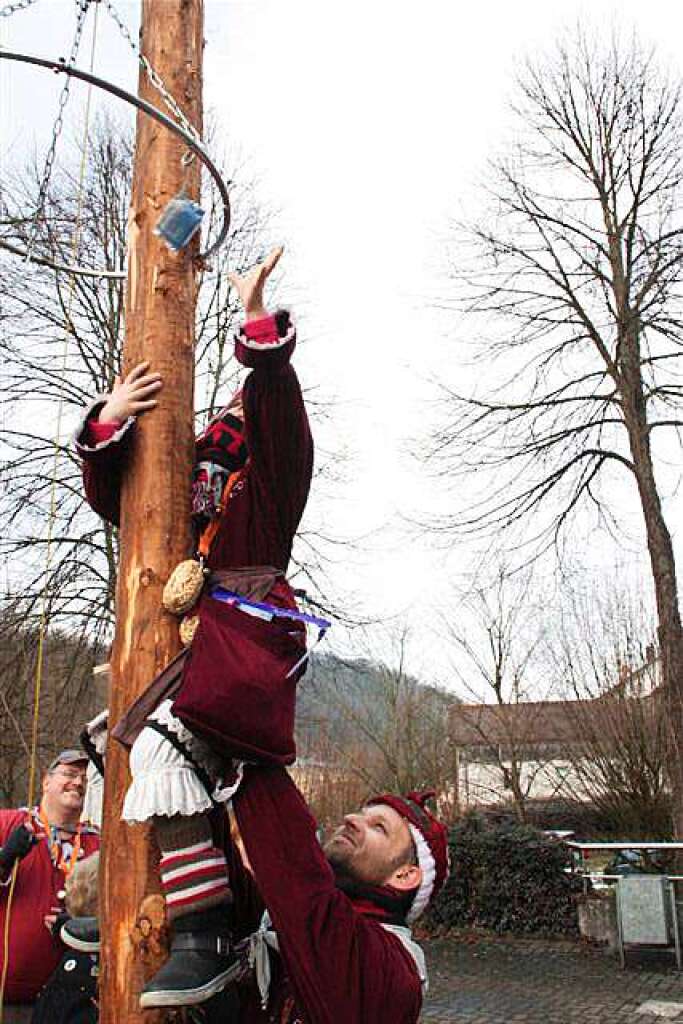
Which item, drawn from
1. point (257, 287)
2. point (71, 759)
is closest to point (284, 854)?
point (257, 287)

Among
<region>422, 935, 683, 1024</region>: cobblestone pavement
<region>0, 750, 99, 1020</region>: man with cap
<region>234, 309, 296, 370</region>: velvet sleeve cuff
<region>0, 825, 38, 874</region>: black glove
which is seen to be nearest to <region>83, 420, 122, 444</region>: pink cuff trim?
<region>234, 309, 296, 370</region>: velvet sleeve cuff

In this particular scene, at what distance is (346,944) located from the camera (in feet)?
7.29

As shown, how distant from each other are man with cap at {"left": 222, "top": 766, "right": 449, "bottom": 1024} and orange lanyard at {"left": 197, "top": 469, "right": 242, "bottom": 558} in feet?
2.02

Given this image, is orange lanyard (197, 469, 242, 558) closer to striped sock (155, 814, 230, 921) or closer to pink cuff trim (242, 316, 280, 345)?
pink cuff trim (242, 316, 280, 345)

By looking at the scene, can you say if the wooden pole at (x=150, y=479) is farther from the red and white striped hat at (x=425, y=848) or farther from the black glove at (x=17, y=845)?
the black glove at (x=17, y=845)

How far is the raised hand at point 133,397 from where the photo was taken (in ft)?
8.88

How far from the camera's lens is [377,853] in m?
2.67

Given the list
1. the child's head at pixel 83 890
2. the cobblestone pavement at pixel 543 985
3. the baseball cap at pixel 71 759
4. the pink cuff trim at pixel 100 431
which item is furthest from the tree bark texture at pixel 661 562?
the pink cuff trim at pixel 100 431

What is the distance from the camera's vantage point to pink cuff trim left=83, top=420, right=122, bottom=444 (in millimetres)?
2686

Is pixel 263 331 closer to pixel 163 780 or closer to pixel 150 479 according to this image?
pixel 150 479

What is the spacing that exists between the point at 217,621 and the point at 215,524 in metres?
0.39

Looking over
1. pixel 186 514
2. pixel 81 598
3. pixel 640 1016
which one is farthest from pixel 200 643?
pixel 81 598

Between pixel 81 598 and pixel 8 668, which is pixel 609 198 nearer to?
pixel 81 598

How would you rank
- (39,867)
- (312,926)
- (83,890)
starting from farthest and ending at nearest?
(39,867)
(83,890)
(312,926)
